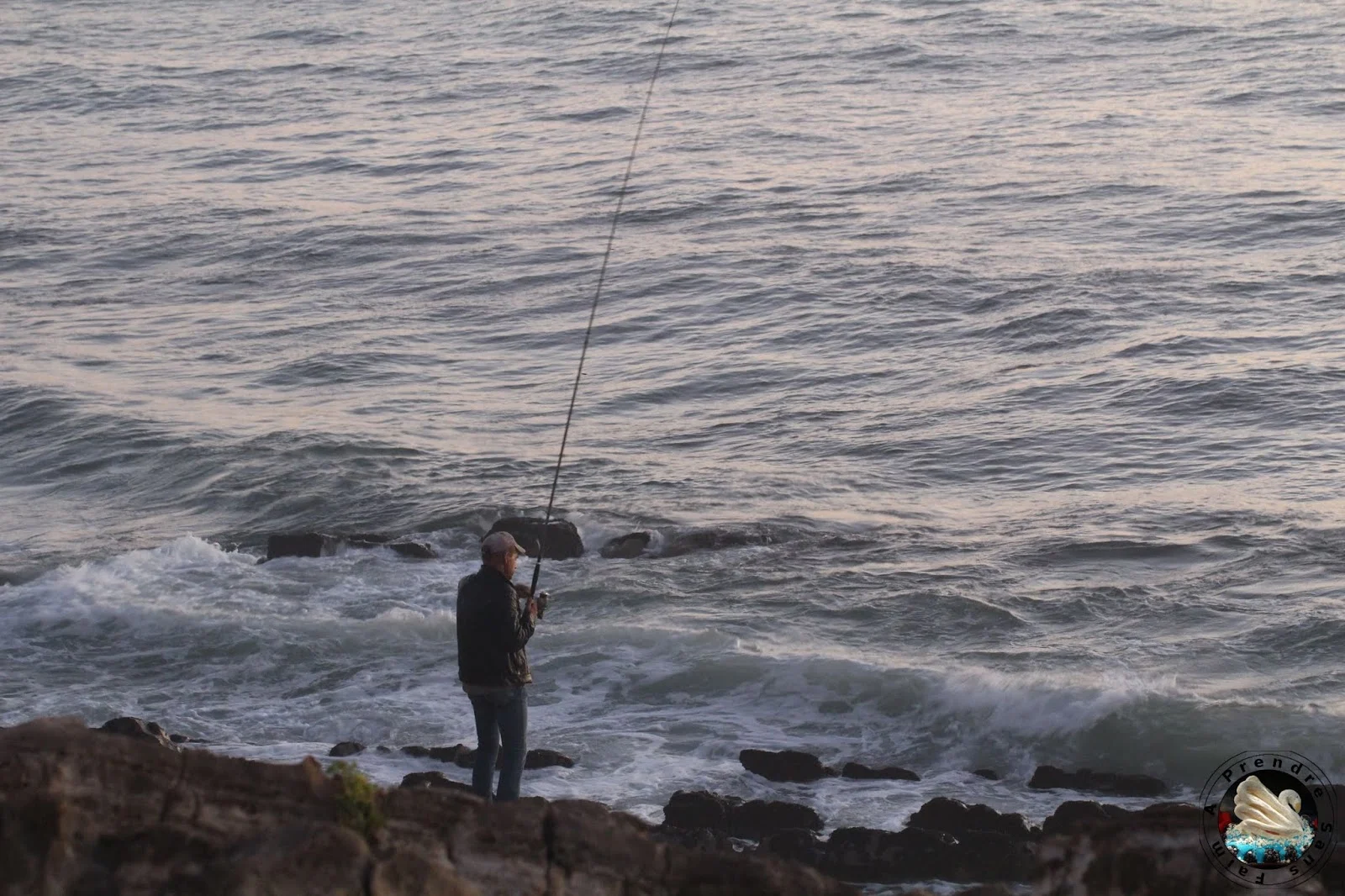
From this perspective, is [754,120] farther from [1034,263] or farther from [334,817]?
[334,817]

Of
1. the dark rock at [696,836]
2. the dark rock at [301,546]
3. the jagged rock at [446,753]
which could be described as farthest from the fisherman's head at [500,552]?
the dark rock at [301,546]

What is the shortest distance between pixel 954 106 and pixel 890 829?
70.0 feet

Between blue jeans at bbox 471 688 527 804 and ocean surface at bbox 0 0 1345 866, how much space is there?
167 cm

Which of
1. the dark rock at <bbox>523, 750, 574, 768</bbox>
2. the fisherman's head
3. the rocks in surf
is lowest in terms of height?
the dark rock at <bbox>523, 750, 574, 768</bbox>

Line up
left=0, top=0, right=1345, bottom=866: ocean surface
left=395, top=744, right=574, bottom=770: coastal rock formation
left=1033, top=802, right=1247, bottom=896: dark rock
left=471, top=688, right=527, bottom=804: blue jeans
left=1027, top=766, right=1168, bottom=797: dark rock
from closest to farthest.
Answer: left=1033, top=802, right=1247, bottom=896: dark rock < left=471, top=688, right=527, bottom=804: blue jeans < left=1027, top=766, right=1168, bottom=797: dark rock < left=395, top=744, right=574, bottom=770: coastal rock formation < left=0, top=0, right=1345, bottom=866: ocean surface

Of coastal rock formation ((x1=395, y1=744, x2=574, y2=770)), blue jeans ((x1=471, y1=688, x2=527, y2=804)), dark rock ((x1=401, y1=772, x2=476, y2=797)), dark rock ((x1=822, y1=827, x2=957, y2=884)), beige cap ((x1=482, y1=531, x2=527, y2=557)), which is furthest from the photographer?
coastal rock formation ((x1=395, y1=744, x2=574, y2=770))

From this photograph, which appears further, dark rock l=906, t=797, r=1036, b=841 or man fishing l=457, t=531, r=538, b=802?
dark rock l=906, t=797, r=1036, b=841

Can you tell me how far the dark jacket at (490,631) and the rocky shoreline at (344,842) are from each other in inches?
76.4

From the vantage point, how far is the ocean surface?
9453 mm

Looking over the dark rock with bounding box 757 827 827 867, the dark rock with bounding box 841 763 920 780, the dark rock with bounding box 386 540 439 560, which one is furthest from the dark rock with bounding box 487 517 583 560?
the dark rock with bounding box 757 827 827 867

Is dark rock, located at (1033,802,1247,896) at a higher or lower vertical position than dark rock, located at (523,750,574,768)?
higher

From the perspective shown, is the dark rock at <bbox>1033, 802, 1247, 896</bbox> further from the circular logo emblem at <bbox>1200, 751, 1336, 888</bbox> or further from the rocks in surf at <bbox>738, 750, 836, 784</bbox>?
the rocks in surf at <bbox>738, 750, 836, 784</bbox>

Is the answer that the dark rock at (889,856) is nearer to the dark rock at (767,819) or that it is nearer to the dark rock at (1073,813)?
the dark rock at (767,819)

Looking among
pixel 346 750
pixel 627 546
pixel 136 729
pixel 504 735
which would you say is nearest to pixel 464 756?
pixel 346 750
